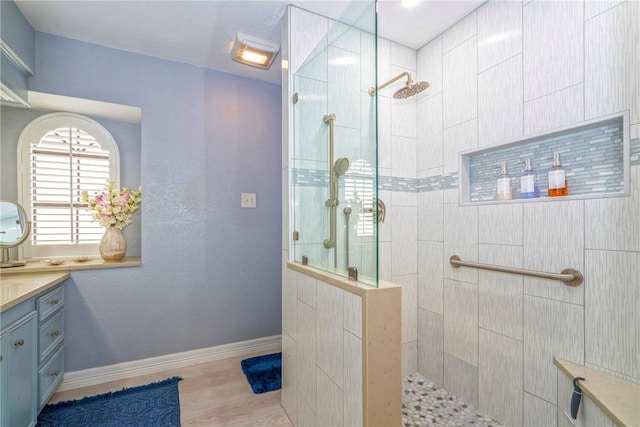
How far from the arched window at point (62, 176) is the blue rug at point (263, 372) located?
62.2 inches

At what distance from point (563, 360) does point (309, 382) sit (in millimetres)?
1199

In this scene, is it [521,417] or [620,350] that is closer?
[620,350]

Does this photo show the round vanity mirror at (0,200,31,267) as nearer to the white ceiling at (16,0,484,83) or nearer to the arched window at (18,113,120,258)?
the arched window at (18,113,120,258)

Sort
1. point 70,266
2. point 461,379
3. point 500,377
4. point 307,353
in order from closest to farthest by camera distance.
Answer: point 307,353 < point 500,377 < point 461,379 < point 70,266

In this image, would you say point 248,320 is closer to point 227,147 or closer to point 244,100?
point 227,147

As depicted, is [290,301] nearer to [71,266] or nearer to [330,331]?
[330,331]

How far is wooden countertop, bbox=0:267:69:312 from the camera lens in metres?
1.30

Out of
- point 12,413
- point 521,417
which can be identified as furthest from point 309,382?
point 12,413

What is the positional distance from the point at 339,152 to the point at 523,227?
3.47 ft

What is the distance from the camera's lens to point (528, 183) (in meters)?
1.49

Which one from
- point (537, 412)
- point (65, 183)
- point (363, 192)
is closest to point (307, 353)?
point (363, 192)

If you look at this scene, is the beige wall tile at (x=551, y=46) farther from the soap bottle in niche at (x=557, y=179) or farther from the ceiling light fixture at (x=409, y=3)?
the ceiling light fixture at (x=409, y=3)

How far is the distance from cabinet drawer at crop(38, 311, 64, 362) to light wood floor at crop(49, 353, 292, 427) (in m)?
0.41

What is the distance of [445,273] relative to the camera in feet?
6.41
